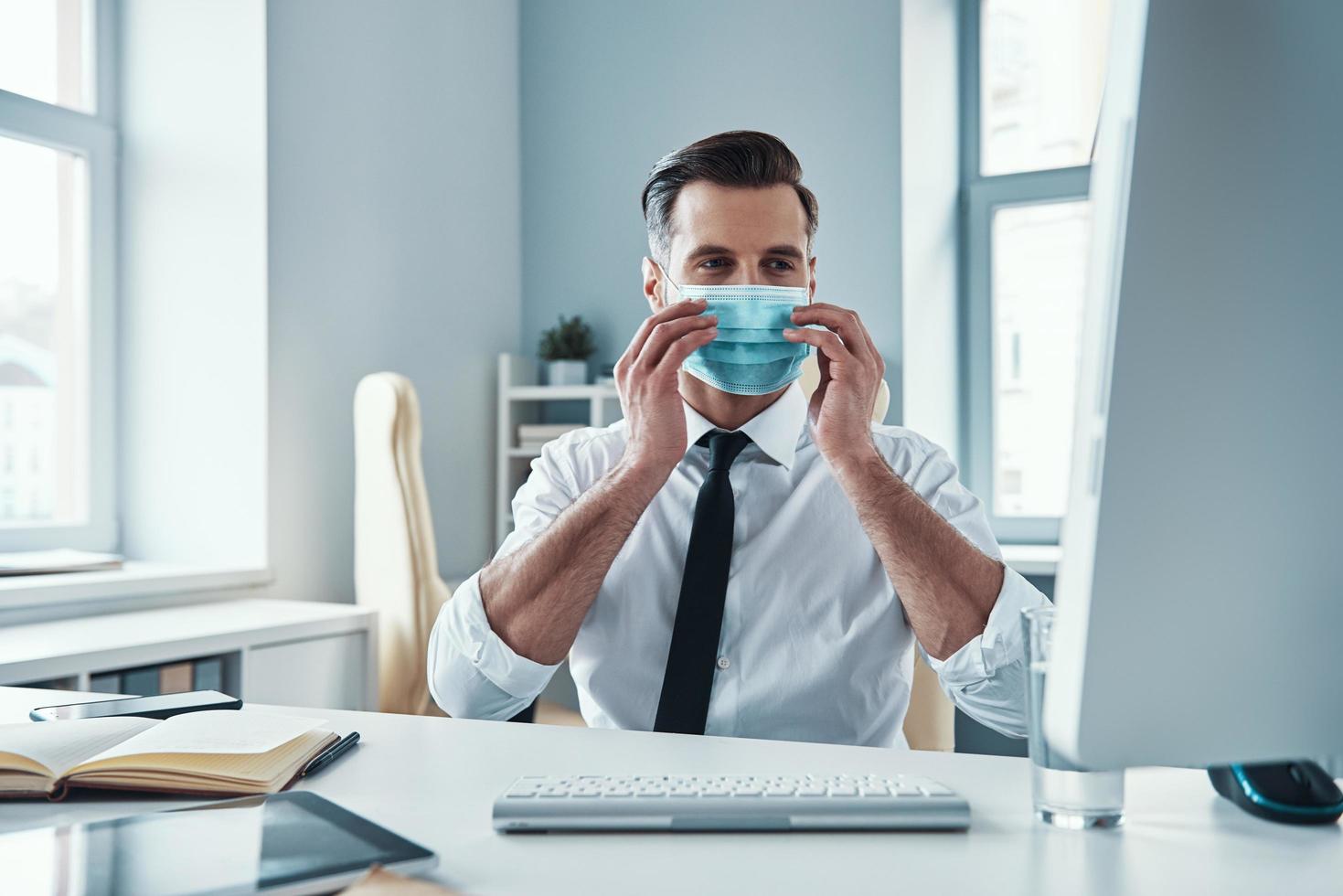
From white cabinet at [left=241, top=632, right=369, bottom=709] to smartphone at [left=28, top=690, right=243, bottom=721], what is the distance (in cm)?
94

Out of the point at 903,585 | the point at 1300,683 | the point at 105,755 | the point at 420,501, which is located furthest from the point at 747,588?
the point at 420,501

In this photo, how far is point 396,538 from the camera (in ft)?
8.26

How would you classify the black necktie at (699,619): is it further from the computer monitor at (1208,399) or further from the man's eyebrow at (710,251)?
the computer monitor at (1208,399)

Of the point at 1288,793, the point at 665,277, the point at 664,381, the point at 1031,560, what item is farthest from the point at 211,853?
the point at 1031,560

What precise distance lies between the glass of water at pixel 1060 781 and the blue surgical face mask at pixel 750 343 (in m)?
0.76

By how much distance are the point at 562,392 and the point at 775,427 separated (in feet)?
5.73

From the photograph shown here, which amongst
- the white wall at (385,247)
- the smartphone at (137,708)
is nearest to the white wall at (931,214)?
the white wall at (385,247)

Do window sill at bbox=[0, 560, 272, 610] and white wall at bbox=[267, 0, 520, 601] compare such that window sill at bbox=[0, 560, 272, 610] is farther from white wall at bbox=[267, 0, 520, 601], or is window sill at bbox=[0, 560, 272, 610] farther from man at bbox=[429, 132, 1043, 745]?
man at bbox=[429, 132, 1043, 745]

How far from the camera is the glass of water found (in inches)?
26.3

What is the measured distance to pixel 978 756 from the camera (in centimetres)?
86

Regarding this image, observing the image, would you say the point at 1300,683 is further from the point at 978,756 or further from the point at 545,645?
the point at 545,645

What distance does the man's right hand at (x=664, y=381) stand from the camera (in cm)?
136

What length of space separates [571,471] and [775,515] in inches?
11.8

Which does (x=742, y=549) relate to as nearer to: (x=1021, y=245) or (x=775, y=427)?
(x=775, y=427)
